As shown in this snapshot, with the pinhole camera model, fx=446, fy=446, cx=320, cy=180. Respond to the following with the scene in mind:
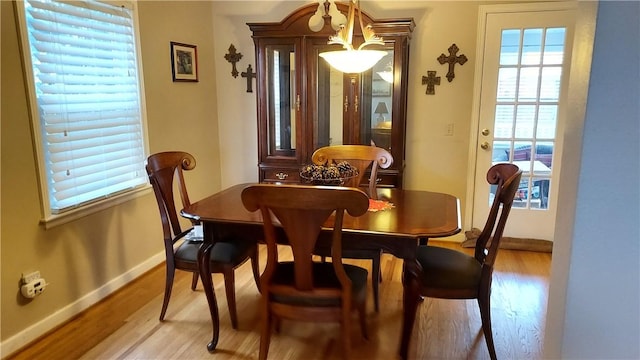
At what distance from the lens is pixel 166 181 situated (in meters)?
2.50

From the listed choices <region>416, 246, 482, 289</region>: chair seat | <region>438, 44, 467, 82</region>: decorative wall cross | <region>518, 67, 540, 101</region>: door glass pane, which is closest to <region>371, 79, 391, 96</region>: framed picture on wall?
<region>438, 44, 467, 82</region>: decorative wall cross

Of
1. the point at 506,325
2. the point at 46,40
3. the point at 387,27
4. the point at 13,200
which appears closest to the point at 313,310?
the point at 506,325

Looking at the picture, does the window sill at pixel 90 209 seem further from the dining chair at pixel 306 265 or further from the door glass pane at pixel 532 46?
the door glass pane at pixel 532 46

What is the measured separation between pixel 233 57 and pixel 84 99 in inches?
64.5

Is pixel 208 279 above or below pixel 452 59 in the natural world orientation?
below

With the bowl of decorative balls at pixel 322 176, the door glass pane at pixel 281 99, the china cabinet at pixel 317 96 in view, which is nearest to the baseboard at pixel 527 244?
the china cabinet at pixel 317 96

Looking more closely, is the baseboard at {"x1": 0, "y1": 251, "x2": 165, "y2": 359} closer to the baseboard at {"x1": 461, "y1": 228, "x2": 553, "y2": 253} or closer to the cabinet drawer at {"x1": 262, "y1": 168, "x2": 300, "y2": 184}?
the cabinet drawer at {"x1": 262, "y1": 168, "x2": 300, "y2": 184}

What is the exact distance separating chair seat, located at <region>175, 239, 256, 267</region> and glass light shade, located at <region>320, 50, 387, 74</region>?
3.35ft

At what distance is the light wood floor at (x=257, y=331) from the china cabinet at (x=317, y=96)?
1.14m

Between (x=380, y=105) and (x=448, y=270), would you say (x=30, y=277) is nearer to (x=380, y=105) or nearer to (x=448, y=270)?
(x=448, y=270)

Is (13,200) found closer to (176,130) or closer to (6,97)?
(6,97)

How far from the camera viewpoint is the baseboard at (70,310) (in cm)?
226

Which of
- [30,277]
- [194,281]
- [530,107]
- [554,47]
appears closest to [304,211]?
[194,281]

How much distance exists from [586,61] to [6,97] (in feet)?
7.95
